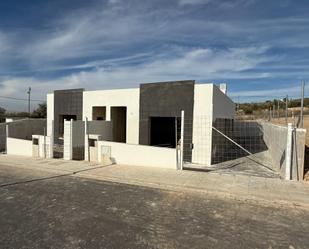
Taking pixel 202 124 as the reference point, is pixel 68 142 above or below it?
below

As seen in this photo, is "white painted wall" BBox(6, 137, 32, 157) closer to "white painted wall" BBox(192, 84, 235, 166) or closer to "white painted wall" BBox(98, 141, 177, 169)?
"white painted wall" BBox(98, 141, 177, 169)

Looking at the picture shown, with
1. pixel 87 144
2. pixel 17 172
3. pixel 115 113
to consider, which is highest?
pixel 115 113

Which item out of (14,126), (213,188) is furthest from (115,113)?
(213,188)

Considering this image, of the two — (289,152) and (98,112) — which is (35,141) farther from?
(289,152)

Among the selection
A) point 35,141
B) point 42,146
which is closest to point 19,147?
point 35,141

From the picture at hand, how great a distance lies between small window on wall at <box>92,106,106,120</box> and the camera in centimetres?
2075

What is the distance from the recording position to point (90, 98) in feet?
67.4

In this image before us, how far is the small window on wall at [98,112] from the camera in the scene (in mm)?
20753

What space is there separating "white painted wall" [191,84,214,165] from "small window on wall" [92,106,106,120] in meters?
8.58

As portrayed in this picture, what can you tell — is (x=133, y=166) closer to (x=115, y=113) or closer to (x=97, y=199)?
(x=97, y=199)

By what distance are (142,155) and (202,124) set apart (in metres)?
3.97

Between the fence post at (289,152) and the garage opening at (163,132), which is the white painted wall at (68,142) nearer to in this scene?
the garage opening at (163,132)

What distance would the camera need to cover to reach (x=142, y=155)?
12367 millimetres

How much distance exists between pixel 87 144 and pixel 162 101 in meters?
5.18
